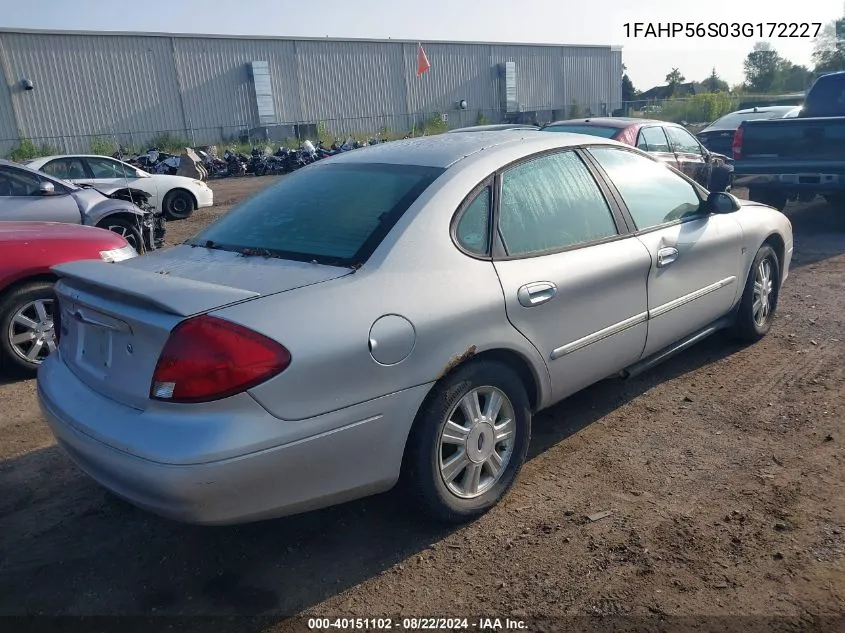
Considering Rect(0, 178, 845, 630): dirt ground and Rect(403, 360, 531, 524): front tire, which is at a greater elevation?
Rect(403, 360, 531, 524): front tire

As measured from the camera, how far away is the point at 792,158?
9664 mm

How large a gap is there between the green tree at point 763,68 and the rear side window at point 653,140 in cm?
4462

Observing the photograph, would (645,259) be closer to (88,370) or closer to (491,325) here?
(491,325)

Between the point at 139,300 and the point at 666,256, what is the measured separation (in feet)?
9.33

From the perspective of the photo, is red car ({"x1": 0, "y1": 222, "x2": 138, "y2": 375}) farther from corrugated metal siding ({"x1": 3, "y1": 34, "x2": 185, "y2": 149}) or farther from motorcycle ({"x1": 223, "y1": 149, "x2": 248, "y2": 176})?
corrugated metal siding ({"x1": 3, "y1": 34, "x2": 185, "y2": 149})

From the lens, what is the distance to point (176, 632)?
2.62 meters

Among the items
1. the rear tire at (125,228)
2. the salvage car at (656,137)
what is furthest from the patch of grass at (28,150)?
the salvage car at (656,137)

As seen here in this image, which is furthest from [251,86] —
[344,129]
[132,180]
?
[132,180]

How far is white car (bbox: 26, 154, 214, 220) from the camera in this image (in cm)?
1185

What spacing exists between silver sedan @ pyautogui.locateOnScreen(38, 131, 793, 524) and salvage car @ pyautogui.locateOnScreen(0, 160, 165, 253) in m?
5.53

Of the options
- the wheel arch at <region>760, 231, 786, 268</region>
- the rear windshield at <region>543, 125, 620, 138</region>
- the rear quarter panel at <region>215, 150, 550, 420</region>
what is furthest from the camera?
the rear windshield at <region>543, 125, 620, 138</region>

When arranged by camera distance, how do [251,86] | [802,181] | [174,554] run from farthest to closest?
[251,86] → [802,181] → [174,554]

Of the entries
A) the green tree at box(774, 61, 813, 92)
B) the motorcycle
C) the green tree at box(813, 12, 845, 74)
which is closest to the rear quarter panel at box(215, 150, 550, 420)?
the motorcycle

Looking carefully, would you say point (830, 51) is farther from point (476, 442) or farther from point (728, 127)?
point (476, 442)
